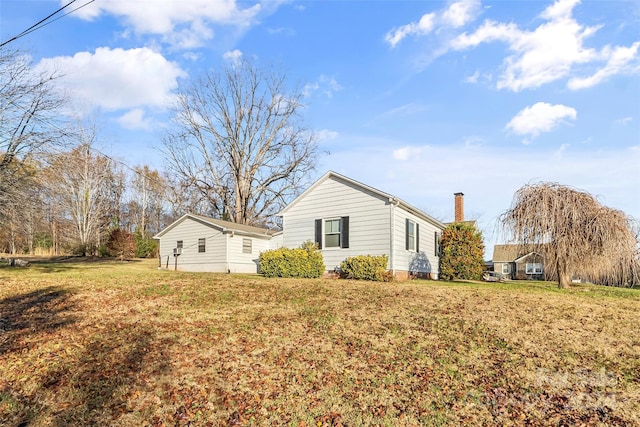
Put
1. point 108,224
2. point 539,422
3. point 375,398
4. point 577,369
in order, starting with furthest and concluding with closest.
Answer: point 108,224 < point 577,369 < point 375,398 < point 539,422

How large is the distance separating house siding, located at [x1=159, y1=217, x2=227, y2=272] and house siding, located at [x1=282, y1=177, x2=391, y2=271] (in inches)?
173

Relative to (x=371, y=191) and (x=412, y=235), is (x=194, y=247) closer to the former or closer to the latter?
(x=371, y=191)

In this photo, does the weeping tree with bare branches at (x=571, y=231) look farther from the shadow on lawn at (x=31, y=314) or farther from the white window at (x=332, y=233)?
the shadow on lawn at (x=31, y=314)

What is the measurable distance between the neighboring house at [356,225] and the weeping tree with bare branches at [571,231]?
14.3ft

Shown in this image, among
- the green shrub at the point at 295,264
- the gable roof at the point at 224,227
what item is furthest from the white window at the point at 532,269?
the green shrub at the point at 295,264

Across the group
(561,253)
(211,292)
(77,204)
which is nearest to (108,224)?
(77,204)

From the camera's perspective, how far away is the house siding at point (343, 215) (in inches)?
627

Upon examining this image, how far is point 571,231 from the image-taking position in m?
13.0

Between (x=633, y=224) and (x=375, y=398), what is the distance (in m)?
13.2

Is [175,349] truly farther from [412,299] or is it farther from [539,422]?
[412,299]

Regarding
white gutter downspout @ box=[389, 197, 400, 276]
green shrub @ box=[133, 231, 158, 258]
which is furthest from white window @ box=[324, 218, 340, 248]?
green shrub @ box=[133, 231, 158, 258]

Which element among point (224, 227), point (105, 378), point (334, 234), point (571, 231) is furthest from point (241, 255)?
point (105, 378)

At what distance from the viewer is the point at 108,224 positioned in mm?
40312

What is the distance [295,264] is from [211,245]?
723cm
